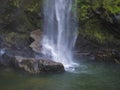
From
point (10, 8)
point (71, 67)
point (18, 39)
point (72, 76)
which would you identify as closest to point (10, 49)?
point (18, 39)

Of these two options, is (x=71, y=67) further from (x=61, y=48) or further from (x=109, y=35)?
(x=109, y=35)

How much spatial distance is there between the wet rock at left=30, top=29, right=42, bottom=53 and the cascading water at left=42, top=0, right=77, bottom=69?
60cm

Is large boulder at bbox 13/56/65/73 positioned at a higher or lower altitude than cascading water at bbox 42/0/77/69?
lower

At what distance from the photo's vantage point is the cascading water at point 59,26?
88.4 feet

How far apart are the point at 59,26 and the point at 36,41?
247 centimetres

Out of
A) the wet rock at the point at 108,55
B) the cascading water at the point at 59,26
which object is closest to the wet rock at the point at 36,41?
the cascading water at the point at 59,26

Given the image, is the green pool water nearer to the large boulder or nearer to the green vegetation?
the large boulder

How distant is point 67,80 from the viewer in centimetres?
1941

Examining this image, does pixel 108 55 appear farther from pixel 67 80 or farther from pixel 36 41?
pixel 67 80

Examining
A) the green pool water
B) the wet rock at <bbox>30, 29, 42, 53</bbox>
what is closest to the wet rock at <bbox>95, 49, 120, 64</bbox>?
the green pool water

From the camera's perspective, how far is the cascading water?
2695 cm

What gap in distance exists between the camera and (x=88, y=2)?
2717cm

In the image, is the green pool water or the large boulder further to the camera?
the large boulder

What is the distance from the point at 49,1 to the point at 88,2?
3.20 metres
